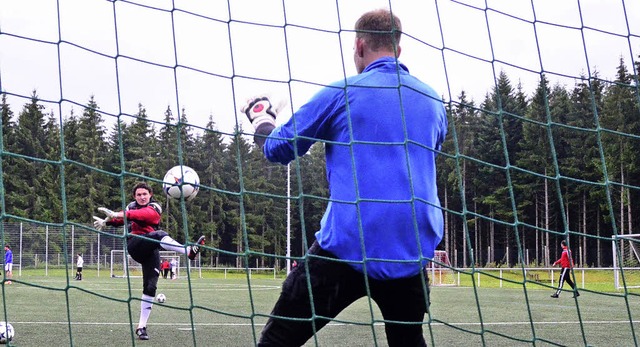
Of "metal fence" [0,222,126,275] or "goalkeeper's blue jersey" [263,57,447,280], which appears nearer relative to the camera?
"goalkeeper's blue jersey" [263,57,447,280]

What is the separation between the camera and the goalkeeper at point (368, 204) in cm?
317

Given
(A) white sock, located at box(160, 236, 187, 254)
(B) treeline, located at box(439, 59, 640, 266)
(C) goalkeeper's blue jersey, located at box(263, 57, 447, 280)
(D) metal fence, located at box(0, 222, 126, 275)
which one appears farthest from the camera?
(D) metal fence, located at box(0, 222, 126, 275)

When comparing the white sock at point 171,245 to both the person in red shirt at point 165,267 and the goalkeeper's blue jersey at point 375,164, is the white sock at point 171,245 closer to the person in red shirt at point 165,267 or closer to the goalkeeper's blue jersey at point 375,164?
the goalkeeper's blue jersey at point 375,164

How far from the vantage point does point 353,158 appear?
3.19 m

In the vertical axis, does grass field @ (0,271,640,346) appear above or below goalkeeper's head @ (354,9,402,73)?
below

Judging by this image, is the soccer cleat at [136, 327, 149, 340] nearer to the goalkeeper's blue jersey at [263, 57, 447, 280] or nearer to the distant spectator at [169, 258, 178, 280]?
the goalkeeper's blue jersey at [263, 57, 447, 280]

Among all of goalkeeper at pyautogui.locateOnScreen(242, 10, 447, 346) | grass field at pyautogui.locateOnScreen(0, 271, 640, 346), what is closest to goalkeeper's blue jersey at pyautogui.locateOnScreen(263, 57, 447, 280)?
goalkeeper at pyautogui.locateOnScreen(242, 10, 447, 346)

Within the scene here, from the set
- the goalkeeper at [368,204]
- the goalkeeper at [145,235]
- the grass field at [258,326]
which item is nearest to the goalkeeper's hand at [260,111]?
the goalkeeper at [368,204]

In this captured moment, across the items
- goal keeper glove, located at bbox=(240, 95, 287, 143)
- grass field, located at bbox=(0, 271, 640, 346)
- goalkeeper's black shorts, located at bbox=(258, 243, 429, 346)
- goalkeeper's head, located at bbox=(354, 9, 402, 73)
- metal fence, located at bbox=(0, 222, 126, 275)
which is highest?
metal fence, located at bbox=(0, 222, 126, 275)

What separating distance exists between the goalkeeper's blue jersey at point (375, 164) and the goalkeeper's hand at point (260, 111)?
0.18 meters

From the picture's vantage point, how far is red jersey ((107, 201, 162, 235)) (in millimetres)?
7992

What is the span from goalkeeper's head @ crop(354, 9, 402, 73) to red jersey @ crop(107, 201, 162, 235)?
16.3 feet

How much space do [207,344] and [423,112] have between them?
15.4 feet

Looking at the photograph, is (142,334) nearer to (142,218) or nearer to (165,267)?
(142,218)
